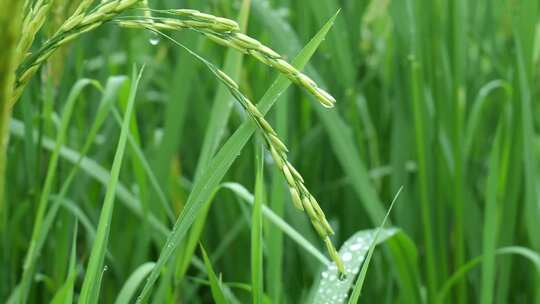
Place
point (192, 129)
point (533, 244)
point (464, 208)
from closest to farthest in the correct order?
1. point (533, 244)
2. point (464, 208)
3. point (192, 129)

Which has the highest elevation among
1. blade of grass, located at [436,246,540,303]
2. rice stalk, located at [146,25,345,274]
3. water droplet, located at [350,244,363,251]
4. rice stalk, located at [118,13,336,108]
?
rice stalk, located at [118,13,336,108]

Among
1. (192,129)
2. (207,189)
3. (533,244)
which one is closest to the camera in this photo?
(207,189)

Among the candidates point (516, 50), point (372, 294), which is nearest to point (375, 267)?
point (372, 294)

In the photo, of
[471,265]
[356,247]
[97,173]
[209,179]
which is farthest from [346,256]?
[97,173]

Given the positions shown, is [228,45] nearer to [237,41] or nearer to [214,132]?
[237,41]

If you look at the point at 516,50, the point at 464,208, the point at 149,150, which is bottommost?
the point at 464,208

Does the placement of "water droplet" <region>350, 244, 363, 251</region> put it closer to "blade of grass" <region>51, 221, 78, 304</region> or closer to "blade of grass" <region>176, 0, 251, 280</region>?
"blade of grass" <region>176, 0, 251, 280</region>

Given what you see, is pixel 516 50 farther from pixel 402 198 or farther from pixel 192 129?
pixel 192 129

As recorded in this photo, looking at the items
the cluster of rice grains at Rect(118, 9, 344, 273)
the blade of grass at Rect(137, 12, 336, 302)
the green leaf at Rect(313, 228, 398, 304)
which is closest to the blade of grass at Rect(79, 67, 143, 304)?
the blade of grass at Rect(137, 12, 336, 302)
